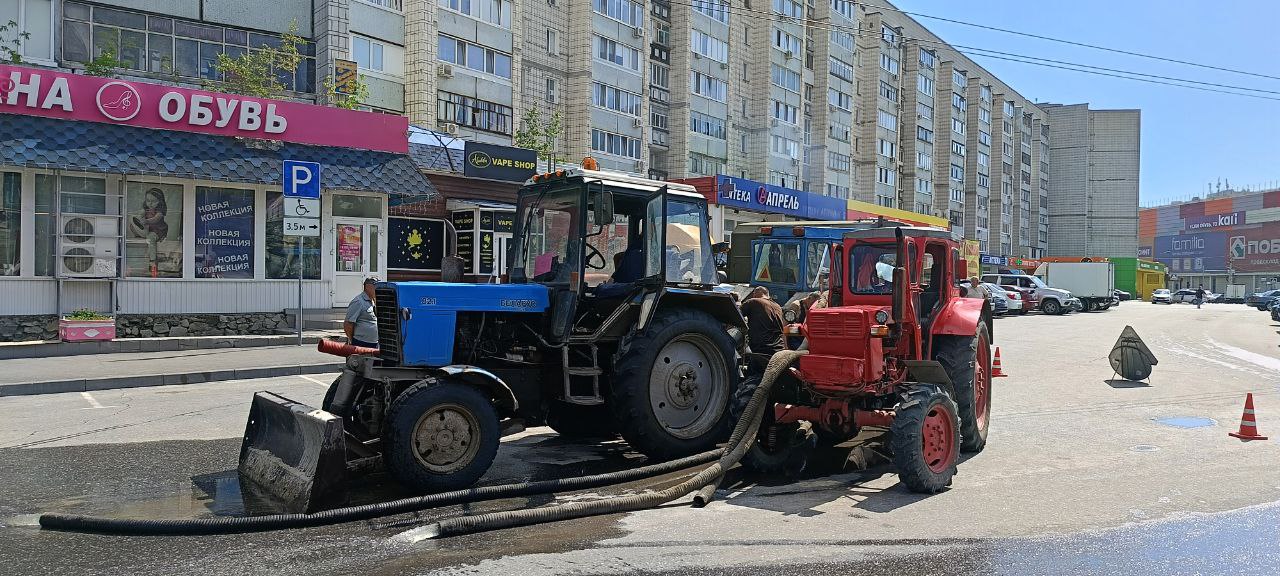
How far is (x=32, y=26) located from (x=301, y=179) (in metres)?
15.5

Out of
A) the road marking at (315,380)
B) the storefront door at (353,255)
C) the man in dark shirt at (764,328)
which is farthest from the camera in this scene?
the storefront door at (353,255)

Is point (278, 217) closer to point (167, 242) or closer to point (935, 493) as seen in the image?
point (167, 242)

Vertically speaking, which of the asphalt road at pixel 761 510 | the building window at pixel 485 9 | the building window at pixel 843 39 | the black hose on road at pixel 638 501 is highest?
the building window at pixel 843 39

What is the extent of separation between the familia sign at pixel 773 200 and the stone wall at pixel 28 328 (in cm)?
2119

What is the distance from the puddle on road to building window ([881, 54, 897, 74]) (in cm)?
5589

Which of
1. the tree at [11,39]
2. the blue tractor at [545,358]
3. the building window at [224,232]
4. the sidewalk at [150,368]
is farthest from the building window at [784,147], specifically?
the blue tractor at [545,358]

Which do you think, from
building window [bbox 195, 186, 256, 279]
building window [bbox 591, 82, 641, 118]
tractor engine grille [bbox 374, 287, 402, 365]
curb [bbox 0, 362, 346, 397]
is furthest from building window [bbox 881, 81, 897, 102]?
tractor engine grille [bbox 374, 287, 402, 365]

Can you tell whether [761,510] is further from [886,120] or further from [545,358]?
[886,120]

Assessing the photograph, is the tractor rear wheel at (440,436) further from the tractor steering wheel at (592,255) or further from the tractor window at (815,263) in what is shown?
the tractor window at (815,263)

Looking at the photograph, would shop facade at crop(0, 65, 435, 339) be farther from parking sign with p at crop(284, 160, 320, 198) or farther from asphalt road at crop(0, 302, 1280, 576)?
asphalt road at crop(0, 302, 1280, 576)

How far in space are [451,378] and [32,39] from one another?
2544 centimetres

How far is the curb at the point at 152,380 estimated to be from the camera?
11766 mm

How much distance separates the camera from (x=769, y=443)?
7.23m

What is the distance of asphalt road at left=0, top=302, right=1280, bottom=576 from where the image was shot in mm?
4848
